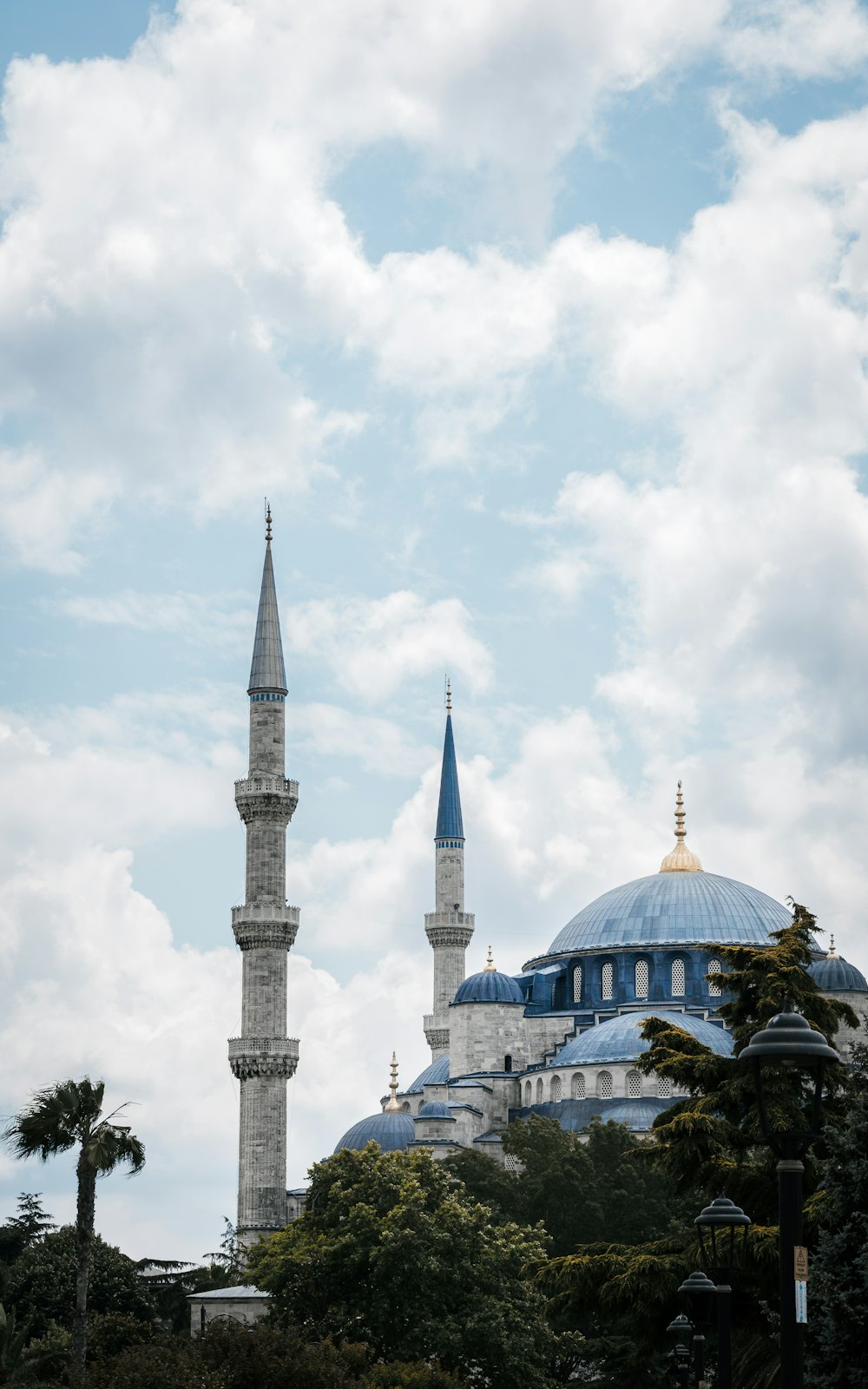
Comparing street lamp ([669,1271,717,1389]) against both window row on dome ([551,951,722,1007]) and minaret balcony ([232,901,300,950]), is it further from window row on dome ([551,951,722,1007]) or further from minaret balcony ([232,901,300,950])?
window row on dome ([551,951,722,1007])

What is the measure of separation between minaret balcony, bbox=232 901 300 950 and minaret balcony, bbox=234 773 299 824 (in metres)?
2.66

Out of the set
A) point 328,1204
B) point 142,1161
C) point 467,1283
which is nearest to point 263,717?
point 328,1204

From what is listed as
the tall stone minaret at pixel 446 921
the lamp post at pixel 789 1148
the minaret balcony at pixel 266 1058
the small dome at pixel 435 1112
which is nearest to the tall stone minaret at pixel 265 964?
the minaret balcony at pixel 266 1058

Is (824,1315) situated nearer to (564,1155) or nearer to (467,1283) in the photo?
(467,1283)

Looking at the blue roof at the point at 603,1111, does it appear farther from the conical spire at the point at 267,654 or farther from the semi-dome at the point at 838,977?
the conical spire at the point at 267,654

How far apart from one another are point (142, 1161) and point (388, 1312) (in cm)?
948

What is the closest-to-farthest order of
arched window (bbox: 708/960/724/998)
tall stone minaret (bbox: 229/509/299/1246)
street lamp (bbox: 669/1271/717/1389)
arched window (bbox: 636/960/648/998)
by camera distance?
street lamp (bbox: 669/1271/717/1389) < tall stone minaret (bbox: 229/509/299/1246) < arched window (bbox: 708/960/724/998) < arched window (bbox: 636/960/648/998)

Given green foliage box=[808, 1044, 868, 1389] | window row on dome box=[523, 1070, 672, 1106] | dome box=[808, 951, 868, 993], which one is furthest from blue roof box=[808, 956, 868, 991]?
green foliage box=[808, 1044, 868, 1389]

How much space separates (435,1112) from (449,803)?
17.5 metres

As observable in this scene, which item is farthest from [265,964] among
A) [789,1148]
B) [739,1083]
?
[789,1148]

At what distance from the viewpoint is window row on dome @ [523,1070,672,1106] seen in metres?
56.7

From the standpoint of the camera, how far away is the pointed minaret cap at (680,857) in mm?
70562

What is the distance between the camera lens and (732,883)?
69.0 meters

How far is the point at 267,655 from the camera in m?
61.3
